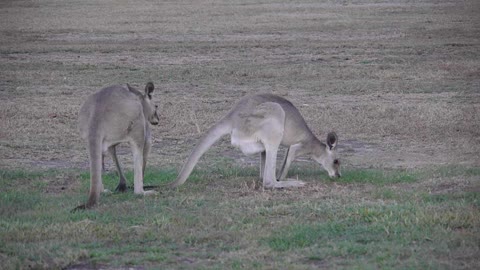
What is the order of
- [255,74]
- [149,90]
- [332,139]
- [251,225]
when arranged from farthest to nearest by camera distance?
[255,74]
[332,139]
[149,90]
[251,225]

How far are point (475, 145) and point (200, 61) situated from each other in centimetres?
978

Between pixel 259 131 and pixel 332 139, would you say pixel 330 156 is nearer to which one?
pixel 332 139

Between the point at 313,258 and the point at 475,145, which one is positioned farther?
the point at 475,145

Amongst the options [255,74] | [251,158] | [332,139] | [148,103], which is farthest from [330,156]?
[255,74]

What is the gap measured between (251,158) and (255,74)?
6.76 m

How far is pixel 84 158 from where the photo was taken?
11.1m

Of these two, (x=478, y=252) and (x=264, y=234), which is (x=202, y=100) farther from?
(x=478, y=252)

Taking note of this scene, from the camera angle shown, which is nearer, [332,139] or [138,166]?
[138,166]

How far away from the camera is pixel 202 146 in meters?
9.16

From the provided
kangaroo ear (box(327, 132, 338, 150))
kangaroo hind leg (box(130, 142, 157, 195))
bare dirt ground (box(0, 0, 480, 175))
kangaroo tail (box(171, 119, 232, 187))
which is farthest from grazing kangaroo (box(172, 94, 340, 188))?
bare dirt ground (box(0, 0, 480, 175))

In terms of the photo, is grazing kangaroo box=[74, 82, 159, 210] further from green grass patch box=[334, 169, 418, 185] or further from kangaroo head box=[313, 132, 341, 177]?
green grass patch box=[334, 169, 418, 185]

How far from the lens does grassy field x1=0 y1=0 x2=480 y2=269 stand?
6895 mm

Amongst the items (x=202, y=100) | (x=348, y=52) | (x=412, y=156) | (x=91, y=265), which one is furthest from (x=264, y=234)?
(x=348, y=52)

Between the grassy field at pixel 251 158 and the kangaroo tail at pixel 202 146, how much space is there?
0.54ft
